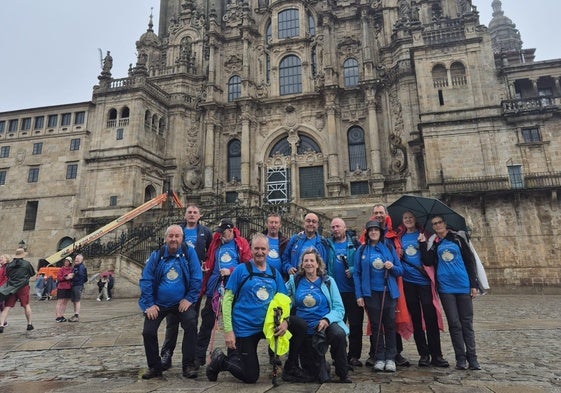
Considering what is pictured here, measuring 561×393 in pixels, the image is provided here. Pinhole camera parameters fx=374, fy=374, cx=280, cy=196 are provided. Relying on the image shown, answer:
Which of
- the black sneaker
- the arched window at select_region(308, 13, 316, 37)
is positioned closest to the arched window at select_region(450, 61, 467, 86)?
the arched window at select_region(308, 13, 316, 37)

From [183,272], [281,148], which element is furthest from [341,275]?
[281,148]

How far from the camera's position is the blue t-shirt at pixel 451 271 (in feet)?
17.9

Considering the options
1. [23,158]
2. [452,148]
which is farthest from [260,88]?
[23,158]

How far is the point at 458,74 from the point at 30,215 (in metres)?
33.6

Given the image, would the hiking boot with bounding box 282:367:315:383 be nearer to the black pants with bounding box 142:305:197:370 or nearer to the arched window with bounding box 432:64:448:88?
the black pants with bounding box 142:305:197:370

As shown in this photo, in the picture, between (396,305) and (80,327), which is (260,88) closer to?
(80,327)

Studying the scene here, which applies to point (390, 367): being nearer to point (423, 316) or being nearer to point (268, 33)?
point (423, 316)

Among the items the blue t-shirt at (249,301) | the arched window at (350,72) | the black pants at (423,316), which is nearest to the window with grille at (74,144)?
the arched window at (350,72)

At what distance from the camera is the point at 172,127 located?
33.5m

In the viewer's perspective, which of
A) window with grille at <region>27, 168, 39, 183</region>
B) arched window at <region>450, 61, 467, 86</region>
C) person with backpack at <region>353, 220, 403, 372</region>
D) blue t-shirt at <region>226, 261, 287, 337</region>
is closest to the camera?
blue t-shirt at <region>226, 261, 287, 337</region>

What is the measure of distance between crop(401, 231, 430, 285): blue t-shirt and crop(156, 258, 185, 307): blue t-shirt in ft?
10.9

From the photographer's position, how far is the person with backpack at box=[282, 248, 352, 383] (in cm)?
456

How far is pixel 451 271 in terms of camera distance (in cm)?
547

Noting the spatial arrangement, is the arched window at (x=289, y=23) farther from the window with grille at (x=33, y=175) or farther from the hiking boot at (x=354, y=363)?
the hiking boot at (x=354, y=363)
